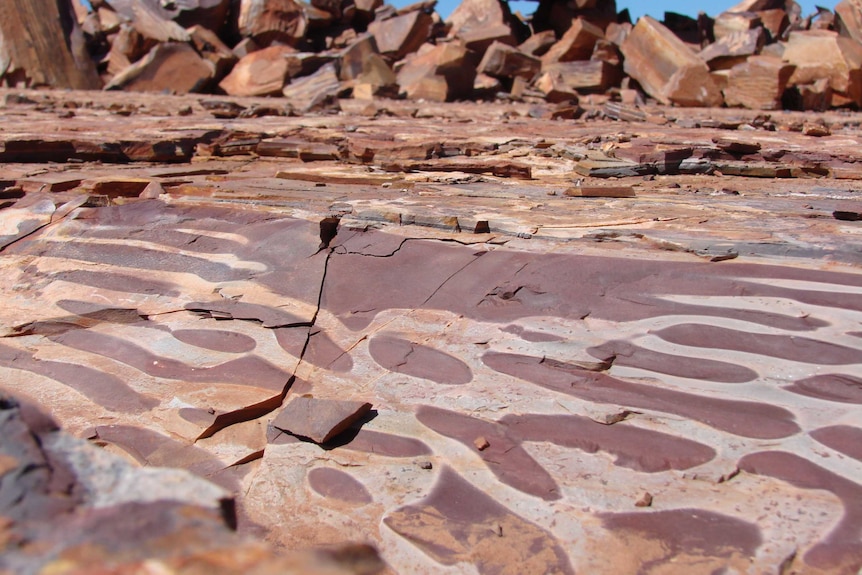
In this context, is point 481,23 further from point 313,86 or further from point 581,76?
point 313,86

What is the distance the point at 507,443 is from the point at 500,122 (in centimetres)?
446

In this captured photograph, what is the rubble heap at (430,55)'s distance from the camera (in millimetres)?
7867

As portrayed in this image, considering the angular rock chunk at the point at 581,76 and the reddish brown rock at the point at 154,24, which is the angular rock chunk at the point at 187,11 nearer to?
the reddish brown rock at the point at 154,24

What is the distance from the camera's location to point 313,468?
1649mm

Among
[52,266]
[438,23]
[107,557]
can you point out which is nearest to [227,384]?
[52,266]

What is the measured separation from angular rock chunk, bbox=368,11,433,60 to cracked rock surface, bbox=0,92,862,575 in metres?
7.13

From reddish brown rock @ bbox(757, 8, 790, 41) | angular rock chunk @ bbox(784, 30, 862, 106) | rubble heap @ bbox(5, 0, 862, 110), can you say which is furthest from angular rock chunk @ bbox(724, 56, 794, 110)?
reddish brown rock @ bbox(757, 8, 790, 41)

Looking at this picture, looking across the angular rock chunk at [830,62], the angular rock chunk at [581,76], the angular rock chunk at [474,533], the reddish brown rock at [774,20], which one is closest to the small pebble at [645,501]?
the angular rock chunk at [474,533]

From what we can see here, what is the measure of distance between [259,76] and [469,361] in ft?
24.7

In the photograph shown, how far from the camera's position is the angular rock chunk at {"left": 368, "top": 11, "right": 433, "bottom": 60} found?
970 centimetres

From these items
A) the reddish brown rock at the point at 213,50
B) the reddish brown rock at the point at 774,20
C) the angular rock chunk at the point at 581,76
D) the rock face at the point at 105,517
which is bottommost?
the angular rock chunk at the point at 581,76

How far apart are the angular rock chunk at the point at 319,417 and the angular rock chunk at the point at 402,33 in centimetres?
863

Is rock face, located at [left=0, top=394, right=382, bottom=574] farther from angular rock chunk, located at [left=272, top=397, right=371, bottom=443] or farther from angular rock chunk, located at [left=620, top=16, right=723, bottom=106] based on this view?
angular rock chunk, located at [left=620, top=16, right=723, bottom=106]

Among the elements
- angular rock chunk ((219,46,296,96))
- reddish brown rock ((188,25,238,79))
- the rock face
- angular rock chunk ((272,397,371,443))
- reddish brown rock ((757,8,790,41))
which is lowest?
angular rock chunk ((272,397,371,443))
